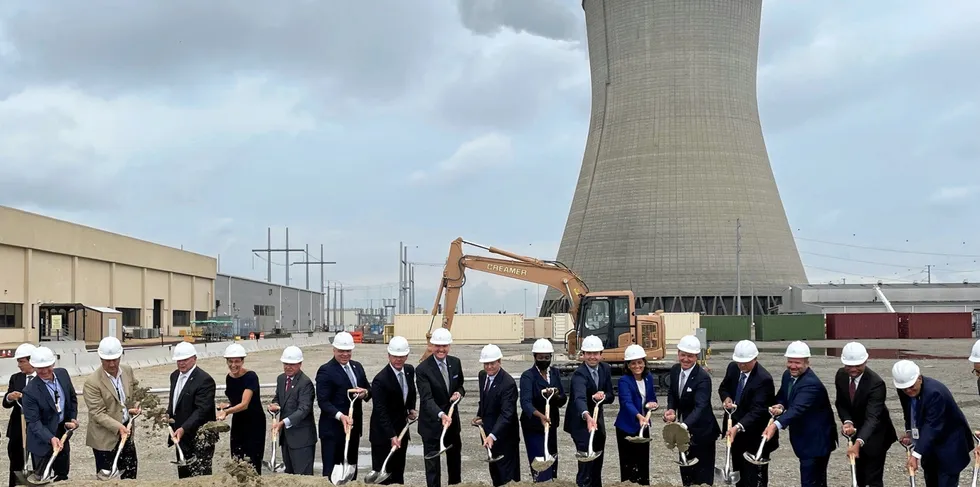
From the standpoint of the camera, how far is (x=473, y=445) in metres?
9.30

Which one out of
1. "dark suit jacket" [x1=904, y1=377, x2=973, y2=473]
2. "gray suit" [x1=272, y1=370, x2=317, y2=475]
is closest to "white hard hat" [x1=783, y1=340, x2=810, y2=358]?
"dark suit jacket" [x1=904, y1=377, x2=973, y2=473]

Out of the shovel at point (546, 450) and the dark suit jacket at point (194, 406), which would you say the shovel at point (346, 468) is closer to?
the dark suit jacket at point (194, 406)

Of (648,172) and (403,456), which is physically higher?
(648,172)

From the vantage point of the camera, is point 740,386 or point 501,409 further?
point 501,409

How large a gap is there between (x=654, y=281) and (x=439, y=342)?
3119cm

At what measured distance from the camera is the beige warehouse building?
25828 millimetres

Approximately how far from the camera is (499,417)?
6352 millimetres

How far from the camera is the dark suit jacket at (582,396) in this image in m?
6.28

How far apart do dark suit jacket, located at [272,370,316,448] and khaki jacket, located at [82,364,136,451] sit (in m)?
1.14

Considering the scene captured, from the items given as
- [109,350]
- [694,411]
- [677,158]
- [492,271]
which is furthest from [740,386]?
[677,158]

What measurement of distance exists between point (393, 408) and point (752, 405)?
2.62 meters

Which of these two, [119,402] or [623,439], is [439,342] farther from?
[119,402]

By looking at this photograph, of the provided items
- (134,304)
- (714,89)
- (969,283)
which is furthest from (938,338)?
(134,304)

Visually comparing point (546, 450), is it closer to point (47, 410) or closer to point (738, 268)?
point (47, 410)
